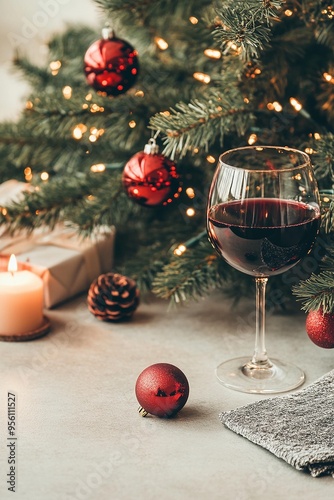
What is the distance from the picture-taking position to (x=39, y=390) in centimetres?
90

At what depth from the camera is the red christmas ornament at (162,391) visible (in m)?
0.82

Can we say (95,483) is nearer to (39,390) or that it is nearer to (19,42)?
(39,390)

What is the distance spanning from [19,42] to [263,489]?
144 centimetres

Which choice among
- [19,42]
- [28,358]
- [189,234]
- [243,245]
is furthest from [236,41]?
[19,42]

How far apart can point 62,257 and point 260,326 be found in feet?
1.18

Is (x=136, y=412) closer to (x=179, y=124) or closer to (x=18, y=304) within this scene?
(x=18, y=304)

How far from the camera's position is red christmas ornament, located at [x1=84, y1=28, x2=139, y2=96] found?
3.62ft

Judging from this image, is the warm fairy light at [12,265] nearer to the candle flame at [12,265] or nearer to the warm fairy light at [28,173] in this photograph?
the candle flame at [12,265]

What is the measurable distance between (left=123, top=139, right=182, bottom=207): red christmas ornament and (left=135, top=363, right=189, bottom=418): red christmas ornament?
30cm

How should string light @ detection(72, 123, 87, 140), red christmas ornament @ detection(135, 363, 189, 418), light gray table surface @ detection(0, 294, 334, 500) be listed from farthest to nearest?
string light @ detection(72, 123, 87, 140) → red christmas ornament @ detection(135, 363, 189, 418) → light gray table surface @ detection(0, 294, 334, 500)

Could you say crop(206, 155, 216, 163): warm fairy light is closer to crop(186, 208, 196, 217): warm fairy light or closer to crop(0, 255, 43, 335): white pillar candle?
crop(186, 208, 196, 217): warm fairy light

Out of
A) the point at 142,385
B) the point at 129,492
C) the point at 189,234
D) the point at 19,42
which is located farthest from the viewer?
the point at 19,42

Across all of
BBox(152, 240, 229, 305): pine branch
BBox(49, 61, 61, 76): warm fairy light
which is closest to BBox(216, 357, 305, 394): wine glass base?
BBox(152, 240, 229, 305): pine branch

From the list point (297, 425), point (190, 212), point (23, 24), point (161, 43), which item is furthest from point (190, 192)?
point (23, 24)
